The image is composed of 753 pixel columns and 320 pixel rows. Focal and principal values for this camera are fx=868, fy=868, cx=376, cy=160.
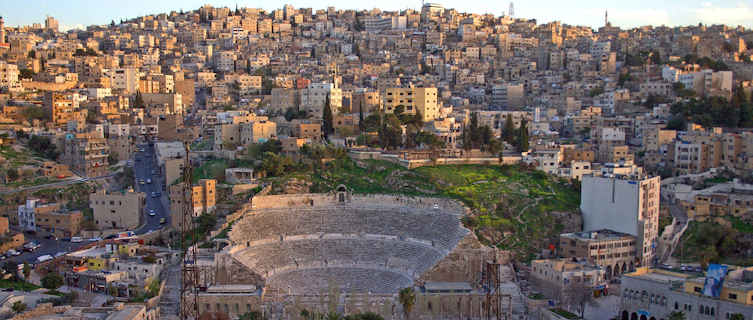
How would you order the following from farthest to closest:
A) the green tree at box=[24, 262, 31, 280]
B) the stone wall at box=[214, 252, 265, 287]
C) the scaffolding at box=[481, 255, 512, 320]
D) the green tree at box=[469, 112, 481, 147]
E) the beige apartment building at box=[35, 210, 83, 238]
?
1. the green tree at box=[469, 112, 481, 147]
2. the beige apartment building at box=[35, 210, 83, 238]
3. the stone wall at box=[214, 252, 265, 287]
4. the green tree at box=[24, 262, 31, 280]
5. the scaffolding at box=[481, 255, 512, 320]

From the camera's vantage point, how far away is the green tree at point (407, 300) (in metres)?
31.4

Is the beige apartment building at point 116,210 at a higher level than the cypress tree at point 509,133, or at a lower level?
lower

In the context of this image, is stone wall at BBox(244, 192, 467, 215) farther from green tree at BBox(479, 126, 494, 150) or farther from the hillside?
green tree at BBox(479, 126, 494, 150)

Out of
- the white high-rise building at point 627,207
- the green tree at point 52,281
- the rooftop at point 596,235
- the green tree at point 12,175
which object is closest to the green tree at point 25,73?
the green tree at point 12,175

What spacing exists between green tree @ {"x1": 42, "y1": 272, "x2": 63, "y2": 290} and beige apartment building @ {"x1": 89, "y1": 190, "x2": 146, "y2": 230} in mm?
7982

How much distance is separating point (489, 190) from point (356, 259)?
8173mm

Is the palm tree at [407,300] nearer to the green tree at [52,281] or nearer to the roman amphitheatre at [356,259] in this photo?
the roman amphitheatre at [356,259]

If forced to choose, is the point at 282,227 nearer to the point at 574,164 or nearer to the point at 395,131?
the point at 395,131

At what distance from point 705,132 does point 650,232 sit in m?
12.5

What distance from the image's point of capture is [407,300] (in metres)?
31.4

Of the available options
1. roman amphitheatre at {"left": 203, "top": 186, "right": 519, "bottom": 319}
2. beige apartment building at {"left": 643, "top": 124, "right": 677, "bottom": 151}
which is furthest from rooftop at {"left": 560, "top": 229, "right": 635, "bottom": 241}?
beige apartment building at {"left": 643, "top": 124, "right": 677, "bottom": 151}

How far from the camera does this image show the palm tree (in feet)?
103

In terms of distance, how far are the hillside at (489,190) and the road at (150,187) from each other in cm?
609

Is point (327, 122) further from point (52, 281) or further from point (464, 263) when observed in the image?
point (52, 281)
